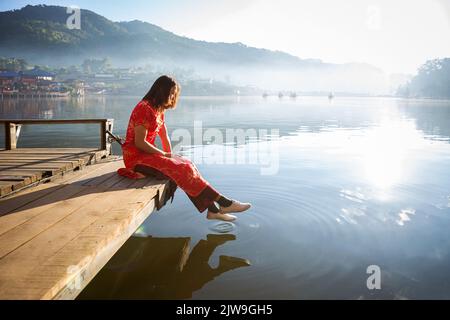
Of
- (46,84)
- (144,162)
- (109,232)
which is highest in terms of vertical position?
(46,84)

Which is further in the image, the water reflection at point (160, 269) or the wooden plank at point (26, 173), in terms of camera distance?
the wooden plank at point (26, 173)

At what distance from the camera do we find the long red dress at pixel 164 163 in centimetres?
599

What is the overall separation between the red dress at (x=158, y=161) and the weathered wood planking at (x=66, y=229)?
0.34 meters

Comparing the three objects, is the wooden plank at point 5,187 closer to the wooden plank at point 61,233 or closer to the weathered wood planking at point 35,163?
the weathered wood planking at point 35,163

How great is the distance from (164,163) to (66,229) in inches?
88.4

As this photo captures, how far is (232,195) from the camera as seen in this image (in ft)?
32.6

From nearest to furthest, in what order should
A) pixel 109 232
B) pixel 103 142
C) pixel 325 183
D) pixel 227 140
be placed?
pixel 109 232 < pixel 103 142 < pixel 325 183 < pixel 227 140

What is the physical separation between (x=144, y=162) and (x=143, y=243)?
5.02 feet

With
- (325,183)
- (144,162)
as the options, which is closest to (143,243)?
(144,162)

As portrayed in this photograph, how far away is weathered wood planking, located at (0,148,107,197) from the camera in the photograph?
5.62 m

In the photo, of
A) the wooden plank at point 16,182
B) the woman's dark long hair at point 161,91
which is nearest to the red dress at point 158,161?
the woman's dark long hair at point 161,91

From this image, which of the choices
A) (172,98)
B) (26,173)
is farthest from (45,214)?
(172,98)
